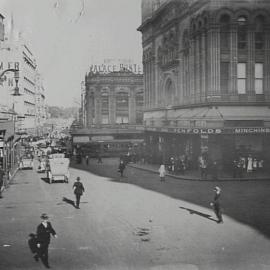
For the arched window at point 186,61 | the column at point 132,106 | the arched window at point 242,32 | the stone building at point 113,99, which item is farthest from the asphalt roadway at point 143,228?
the stone building at point 113,99

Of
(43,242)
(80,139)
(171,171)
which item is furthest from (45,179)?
(80,139)

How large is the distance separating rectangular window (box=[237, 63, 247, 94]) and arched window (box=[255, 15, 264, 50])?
1781mm

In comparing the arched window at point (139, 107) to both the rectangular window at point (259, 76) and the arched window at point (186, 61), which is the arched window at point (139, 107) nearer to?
the arched window at point (186, 61)

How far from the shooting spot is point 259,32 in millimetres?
35000

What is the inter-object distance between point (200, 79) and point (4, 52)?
36.8 m

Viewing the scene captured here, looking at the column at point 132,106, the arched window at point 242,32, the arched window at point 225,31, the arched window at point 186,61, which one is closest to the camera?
the arched window at point 242,32

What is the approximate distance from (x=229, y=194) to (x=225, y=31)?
617 inches

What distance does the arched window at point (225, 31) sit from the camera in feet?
116

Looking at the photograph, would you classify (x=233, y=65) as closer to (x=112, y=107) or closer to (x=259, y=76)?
(x=259, y=76)

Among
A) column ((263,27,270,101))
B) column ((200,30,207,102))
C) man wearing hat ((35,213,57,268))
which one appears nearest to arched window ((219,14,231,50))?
column ((200,30,207,102))

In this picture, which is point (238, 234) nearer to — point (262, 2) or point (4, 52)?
point (262, 2)

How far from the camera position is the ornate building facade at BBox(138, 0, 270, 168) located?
112 ft

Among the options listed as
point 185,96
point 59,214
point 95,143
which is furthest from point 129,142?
point 59,214

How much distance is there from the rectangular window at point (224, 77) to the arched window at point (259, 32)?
266 cm
